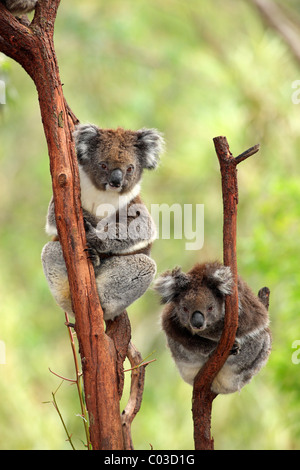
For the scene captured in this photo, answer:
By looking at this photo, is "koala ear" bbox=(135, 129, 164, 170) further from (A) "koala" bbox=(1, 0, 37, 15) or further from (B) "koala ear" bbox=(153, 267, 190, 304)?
(A) "koala" bbox=(1, 0, 37, 15)

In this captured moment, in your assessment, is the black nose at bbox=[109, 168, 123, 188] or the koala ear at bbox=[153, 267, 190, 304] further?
the black nose at bbox=[109, 168, 123, 188]

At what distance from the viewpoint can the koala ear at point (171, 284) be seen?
402 cm

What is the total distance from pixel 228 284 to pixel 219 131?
7.82 meters

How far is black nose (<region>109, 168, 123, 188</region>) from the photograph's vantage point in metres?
4.18

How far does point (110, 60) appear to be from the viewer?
1359 cm

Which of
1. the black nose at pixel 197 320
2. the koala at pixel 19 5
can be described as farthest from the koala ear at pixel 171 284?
the koala at pixel 19 5

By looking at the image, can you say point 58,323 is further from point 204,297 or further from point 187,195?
point 204,297

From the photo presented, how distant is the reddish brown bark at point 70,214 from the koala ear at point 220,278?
80cm

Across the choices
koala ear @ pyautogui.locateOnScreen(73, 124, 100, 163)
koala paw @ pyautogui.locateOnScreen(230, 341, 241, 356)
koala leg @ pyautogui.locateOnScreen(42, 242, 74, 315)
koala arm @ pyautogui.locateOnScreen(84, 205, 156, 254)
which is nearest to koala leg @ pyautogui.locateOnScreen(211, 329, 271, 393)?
koala paw @ pyautogui.locateOnScreen(230, 341, 241, 356)

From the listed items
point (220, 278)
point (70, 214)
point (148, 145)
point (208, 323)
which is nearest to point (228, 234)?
point (220, 278)

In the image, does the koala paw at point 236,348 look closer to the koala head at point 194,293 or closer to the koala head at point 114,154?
the koala head at point 194,293

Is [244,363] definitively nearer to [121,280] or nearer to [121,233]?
[121,280]

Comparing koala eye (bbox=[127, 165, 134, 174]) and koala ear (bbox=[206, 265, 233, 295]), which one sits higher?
koala eye (bbox=[127, 165, 134, 174])

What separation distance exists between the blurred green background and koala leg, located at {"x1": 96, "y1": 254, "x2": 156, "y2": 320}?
72.7 inches
